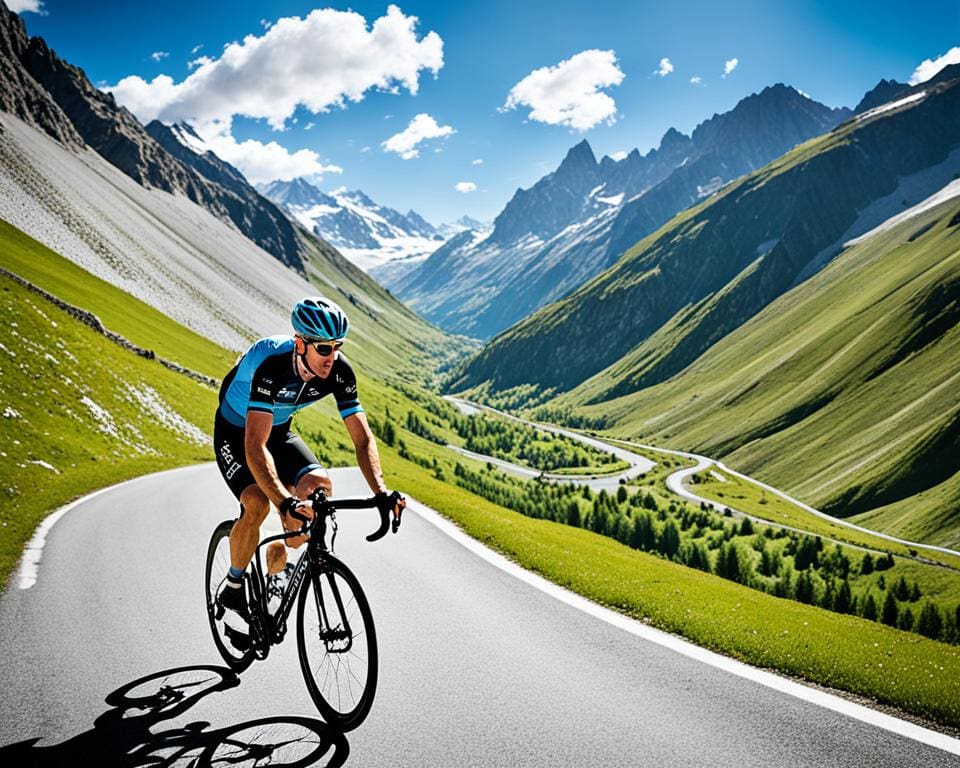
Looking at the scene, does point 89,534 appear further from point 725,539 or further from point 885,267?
point 885,267

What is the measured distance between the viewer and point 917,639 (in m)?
9.02

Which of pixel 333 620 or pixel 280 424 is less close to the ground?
pixel 280 424

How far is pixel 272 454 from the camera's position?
759 centimetres

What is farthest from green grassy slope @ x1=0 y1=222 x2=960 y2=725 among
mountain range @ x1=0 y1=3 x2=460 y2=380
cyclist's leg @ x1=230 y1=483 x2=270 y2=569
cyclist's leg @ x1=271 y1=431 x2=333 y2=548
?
mountain range @ x1=0 y1=3 x2=460 y2=380

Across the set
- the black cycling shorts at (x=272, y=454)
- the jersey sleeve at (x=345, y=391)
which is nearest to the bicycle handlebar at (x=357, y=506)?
the black cycling shorts at (x=272, y=454)

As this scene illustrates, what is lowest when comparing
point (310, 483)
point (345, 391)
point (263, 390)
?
point (310, 483)

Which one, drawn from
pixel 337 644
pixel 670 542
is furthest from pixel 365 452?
pixel 670 542

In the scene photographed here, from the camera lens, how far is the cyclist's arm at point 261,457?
620cm

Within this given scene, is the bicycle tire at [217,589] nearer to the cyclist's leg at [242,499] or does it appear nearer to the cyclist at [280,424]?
the cyclist at [280,424]

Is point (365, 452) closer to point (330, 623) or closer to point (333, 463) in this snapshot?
point (330, 623)

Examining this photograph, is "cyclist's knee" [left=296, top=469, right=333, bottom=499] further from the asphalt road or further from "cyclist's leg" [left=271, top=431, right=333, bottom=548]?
the asphalt road

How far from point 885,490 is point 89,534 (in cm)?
13018

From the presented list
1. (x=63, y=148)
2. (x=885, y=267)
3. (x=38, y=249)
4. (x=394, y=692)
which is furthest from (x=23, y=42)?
(x=885, y=267)

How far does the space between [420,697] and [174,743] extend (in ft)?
7.79
